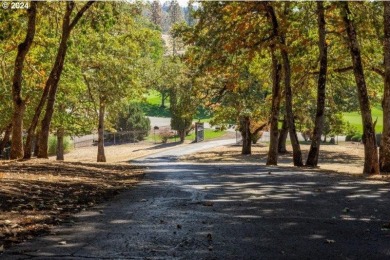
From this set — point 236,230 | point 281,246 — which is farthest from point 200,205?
point 281,246

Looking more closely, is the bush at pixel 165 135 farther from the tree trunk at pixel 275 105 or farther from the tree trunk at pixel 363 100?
the tree trunk at pixel 363 100

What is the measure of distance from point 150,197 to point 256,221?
342 cm

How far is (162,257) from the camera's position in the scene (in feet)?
16.4

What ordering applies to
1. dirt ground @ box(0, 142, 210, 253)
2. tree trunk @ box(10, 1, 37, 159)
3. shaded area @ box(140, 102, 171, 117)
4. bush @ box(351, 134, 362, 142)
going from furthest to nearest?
shaded area @ box(140, 102, 171, 117) → bush @ box(351, 134, 362, 142) → tree trunk @ box(10, 1, 37, 159) → dirt ground @ box(0, 142, 210, 253)

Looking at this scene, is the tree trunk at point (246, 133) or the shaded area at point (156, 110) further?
the shaded area at point (156, 110)

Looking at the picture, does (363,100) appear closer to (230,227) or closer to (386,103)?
(386,103)

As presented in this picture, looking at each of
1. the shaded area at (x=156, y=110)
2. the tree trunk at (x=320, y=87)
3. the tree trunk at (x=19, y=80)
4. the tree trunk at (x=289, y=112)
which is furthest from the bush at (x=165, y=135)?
the tree trunk at (x=19, y=80)

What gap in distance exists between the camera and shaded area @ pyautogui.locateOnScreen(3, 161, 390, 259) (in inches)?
207

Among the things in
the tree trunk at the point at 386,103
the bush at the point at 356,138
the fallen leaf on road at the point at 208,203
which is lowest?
the fallen leaf on road at the point at 208,203

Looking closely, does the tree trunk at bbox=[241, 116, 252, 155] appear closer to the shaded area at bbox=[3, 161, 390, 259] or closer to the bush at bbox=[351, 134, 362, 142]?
the bush at bbox=[351, 134, 362, 142]

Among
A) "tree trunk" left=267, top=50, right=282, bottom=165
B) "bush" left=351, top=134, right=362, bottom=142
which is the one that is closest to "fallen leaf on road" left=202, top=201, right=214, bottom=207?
"tree trunk" left=267, top=50, right=282, bottom=165

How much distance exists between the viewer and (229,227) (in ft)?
21.7

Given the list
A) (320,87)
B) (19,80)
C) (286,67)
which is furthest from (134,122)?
(19,80)

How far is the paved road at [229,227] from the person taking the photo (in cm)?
524
